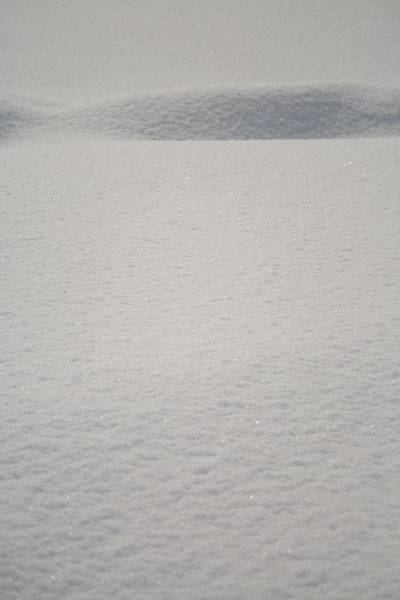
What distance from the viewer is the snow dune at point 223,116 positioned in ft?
6.56

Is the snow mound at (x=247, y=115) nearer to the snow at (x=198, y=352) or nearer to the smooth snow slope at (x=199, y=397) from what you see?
the snow at (x=198, y=352)

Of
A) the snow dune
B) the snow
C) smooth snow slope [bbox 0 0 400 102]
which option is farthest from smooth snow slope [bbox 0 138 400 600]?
smooth snow slope [bbox 0 0 400 102]

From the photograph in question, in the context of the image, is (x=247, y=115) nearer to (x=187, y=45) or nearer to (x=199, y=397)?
(x=187, y=45)

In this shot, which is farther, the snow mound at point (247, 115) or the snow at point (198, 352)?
the snow mound at point (247, 115)

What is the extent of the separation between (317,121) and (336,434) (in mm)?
1497

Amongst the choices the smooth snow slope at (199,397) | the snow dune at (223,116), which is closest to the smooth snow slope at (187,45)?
the snow dune at (223,116)

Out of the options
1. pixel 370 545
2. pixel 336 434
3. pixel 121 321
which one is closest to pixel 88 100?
pixel 121 321

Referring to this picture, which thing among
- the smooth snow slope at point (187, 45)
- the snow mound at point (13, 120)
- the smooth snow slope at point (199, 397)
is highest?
the smooth snow slope at point (187, 45)

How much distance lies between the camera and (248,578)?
25.9 inches

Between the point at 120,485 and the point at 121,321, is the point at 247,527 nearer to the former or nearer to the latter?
the point at 120,485

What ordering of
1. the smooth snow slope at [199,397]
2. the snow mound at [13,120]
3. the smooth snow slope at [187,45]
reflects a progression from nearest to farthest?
the smooth snow slope at [199,397] → the snow mound at [13,120] → the smooth snow slope at [187,45]

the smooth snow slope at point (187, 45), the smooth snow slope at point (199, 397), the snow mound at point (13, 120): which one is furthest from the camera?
the smooth snow slope at point (187, 45)

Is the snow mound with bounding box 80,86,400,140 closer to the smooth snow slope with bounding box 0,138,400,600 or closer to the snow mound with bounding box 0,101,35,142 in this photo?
the snow mound with bounding box 0,101,35,142

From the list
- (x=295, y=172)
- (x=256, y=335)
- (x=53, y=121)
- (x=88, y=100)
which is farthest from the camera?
(x=88, y=100)
